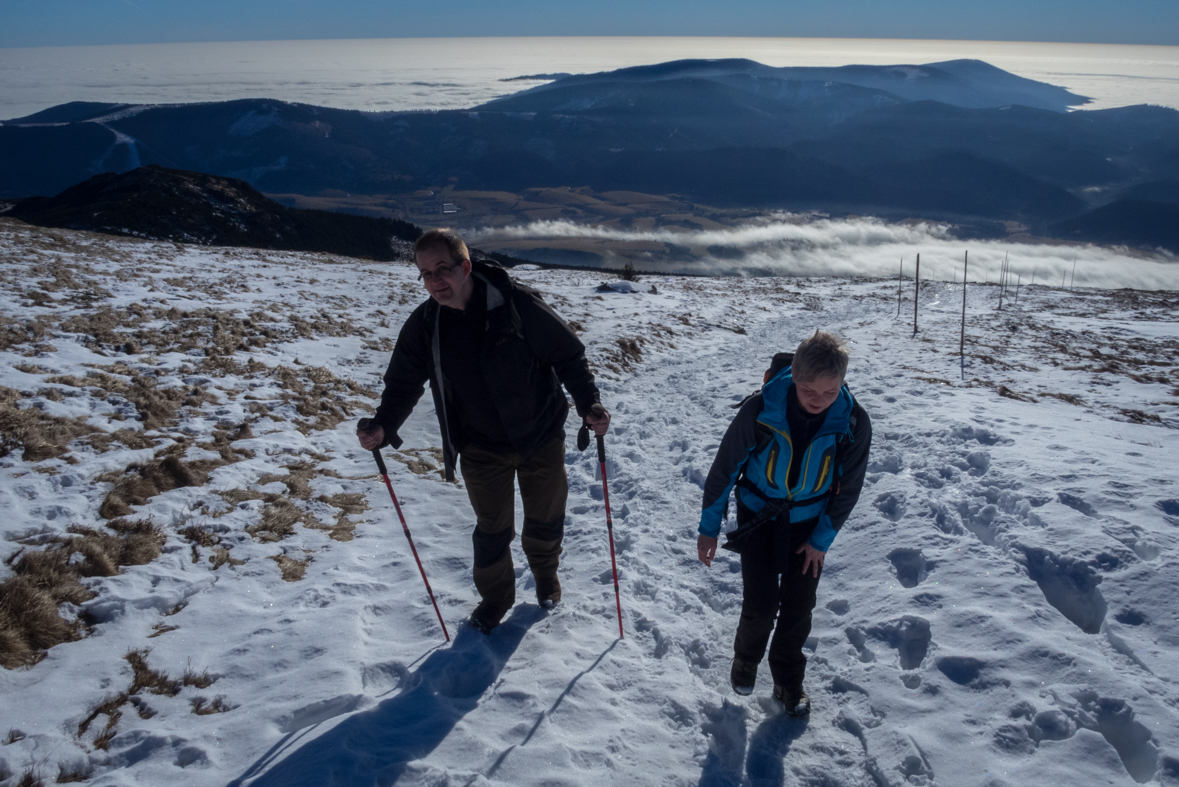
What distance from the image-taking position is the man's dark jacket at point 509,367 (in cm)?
373

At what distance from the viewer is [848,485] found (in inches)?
131

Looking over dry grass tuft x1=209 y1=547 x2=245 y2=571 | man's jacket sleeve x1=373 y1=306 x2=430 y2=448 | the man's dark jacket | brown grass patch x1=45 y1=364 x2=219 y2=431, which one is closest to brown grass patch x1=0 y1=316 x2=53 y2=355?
brown grass patch x1=45 y1=364 x2=219 y2=431

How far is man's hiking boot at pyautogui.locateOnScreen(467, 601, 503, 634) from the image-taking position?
14.3 feet

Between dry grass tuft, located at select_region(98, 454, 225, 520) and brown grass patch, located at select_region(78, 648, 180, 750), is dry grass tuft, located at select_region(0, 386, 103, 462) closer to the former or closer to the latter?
dry grass tuft, located at select_region(98, 454, 225, 520)

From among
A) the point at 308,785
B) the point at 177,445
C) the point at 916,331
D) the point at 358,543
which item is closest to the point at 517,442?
the point at 308,785

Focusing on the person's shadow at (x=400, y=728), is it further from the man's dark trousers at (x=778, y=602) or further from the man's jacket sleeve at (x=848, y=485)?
the man's jacket sleeve at (x=848, y=485)

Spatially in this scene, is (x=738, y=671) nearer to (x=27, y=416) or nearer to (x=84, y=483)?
(x=84, y=483)

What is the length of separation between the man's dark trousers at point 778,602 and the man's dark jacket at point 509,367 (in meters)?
1.46

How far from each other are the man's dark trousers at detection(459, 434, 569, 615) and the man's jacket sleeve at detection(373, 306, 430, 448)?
0.55 m

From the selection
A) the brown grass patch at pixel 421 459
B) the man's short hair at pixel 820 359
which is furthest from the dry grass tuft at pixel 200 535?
the man's short hair at pixel 820 359

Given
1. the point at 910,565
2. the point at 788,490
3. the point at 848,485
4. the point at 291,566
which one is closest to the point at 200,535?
the point at 291,566

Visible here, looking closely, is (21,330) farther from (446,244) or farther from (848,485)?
(848,485)

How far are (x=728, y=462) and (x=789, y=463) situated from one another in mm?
345

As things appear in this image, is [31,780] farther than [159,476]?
No
